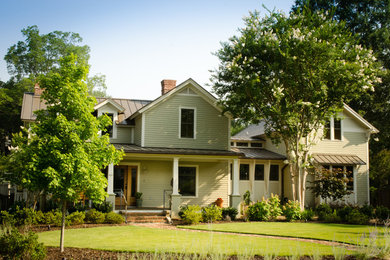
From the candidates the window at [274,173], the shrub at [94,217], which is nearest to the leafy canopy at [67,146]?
the shrub at [94,217]

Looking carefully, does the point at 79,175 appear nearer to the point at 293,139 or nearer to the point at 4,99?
the point at 293,139

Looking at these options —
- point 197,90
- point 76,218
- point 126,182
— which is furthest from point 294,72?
point 76,218

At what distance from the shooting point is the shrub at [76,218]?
1553 cm

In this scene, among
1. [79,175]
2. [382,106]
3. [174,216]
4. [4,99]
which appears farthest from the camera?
[4,99]

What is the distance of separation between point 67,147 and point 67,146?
29 millimetres

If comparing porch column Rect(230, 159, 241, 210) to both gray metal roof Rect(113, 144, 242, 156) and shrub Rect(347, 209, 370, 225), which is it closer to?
gray metal roof Rect(113, 144, 242, 156)

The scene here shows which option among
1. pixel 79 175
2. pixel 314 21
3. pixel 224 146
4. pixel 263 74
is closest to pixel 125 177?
pixel 224 146

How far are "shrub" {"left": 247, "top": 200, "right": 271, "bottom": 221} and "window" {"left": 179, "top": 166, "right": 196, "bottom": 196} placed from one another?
4085 millimetres

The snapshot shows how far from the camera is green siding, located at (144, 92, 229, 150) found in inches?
803

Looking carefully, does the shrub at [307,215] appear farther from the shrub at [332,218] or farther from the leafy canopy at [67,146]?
the leafy canopy at [67,146]

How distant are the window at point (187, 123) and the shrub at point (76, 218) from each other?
7.33 meters

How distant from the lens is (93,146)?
10688mm

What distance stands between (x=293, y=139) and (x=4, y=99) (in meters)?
29.9

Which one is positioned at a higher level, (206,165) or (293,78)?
(293,78)
